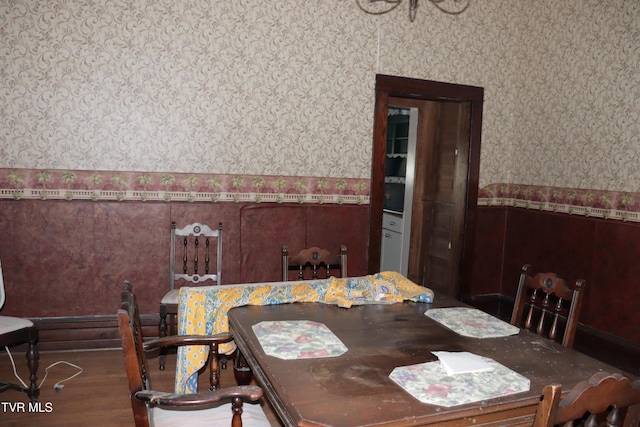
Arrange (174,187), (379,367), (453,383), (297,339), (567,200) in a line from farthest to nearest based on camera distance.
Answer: (567,200) < (174,187) < (297,339) < (379,367) < (453,383)

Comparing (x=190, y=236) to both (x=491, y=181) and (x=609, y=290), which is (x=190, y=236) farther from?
(x=609, y=290)

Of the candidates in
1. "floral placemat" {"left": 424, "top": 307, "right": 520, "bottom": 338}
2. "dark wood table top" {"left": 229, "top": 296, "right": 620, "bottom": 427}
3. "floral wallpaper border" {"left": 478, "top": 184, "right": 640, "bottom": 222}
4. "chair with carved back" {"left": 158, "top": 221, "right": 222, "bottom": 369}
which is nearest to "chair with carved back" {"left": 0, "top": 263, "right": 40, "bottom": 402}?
"chair with carved back" {"left": 158, "top": 221, "right": 222, "bottom": 369}

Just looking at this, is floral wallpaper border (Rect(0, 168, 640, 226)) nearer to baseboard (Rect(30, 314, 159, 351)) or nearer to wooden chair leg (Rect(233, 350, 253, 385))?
baseboard (Rect(30, 314, 159, 351))

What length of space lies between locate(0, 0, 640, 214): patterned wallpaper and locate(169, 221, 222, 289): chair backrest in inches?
12.0

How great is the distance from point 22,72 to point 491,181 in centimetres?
409

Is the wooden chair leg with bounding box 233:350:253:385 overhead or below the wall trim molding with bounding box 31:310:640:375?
overhead

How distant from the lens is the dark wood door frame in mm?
4336

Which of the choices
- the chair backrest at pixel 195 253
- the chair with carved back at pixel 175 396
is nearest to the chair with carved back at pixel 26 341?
the chair backrest at pixel 195 253

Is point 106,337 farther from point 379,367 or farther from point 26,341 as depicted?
point 379,367

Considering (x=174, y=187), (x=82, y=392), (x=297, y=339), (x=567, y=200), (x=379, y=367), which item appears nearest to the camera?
(x=379, y=367)

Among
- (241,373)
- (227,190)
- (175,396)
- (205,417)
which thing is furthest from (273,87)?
(175,396)

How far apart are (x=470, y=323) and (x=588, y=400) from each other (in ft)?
3.01

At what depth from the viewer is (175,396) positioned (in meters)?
1.55

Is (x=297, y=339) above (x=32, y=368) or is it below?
above
